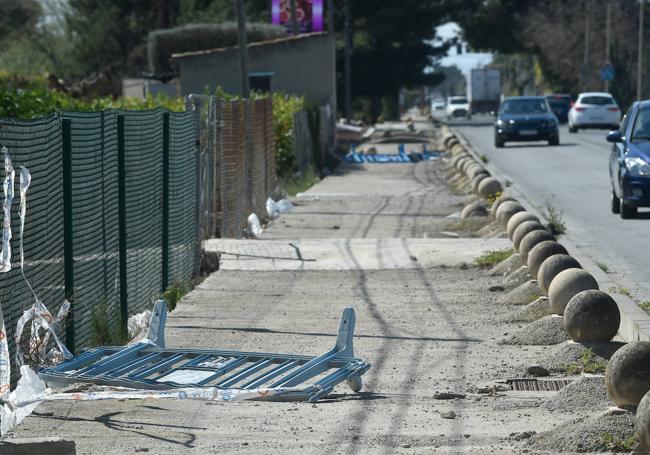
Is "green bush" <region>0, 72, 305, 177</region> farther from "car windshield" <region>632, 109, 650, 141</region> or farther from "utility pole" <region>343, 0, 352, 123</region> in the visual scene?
"utility pole" <region>343, 0, 352, 123</region>

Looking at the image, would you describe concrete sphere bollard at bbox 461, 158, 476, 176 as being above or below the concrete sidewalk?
below

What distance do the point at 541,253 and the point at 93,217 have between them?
4.10 m

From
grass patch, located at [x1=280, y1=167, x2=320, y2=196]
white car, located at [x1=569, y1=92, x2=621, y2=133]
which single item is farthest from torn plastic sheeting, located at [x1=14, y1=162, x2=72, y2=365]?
white car, located at [x1=569, y1=92, x2=621, y2=133]

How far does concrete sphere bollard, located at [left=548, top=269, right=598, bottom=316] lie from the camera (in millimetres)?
10172

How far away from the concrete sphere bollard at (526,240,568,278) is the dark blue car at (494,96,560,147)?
31310 millimetres

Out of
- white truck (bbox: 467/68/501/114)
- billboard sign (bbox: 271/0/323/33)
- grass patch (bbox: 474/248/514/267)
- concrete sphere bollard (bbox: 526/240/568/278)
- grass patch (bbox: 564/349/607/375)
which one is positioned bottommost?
white truck (bbox: 467/68/501/114)

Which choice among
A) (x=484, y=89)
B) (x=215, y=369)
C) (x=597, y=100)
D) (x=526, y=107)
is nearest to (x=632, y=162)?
(x=215, y=369)

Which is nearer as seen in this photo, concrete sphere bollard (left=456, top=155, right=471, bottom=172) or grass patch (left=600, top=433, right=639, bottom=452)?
grass patch (left=600, top=433, right=639, bottom=452)

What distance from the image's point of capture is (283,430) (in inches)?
280

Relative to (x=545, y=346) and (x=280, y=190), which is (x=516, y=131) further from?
(x=545, y=346)

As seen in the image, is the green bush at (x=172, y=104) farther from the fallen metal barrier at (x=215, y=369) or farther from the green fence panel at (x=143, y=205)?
the fallen metal barrier at (x=215, y=369)

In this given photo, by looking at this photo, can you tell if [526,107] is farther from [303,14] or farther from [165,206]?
[165,206]

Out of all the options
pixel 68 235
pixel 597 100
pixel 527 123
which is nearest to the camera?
pixel 68 235

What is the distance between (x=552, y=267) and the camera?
1120 cm
